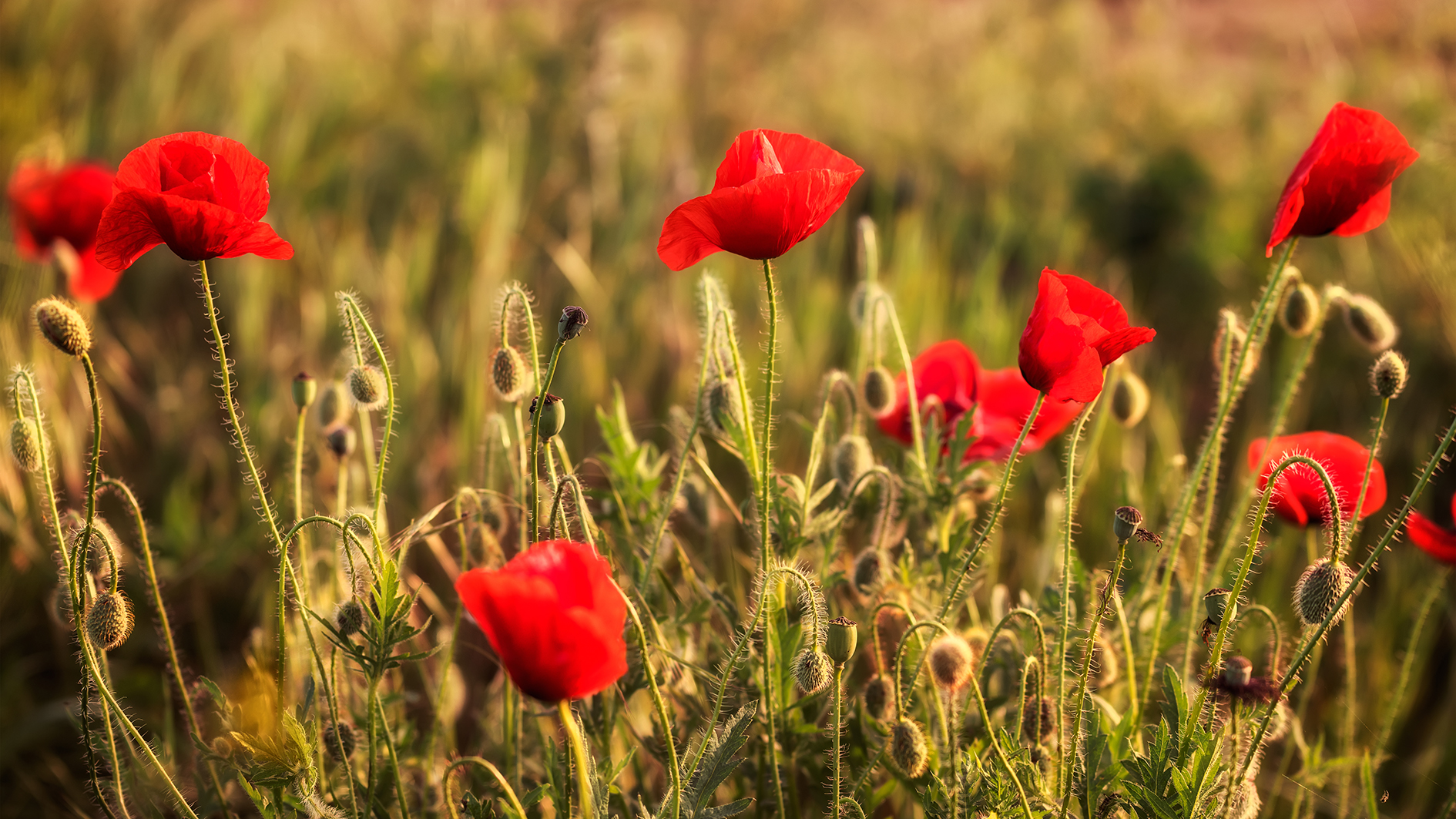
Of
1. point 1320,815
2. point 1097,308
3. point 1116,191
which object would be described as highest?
point 1097,308

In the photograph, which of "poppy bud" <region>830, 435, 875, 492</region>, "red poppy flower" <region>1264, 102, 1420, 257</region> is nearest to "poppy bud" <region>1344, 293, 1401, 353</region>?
"red poppy flower" <region>1264, 102, 1420, 257</region>

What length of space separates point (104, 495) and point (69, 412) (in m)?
0.19

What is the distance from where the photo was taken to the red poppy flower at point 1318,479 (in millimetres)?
1067

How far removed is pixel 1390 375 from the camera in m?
0.92

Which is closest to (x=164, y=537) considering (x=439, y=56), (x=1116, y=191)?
(x=439, y=56)

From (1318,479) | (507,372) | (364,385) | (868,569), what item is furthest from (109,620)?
(1318,479)

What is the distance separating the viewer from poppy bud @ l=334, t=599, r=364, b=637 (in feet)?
2.98

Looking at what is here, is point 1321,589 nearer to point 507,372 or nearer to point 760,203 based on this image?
point 760,203

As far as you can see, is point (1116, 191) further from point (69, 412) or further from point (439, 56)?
point (69, 412)

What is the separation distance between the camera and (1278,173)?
3104mm

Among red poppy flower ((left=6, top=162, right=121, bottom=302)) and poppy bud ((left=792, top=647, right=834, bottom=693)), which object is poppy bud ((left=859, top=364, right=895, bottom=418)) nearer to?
poppy bud ((left=792, top=647, right=834, bottom=693))

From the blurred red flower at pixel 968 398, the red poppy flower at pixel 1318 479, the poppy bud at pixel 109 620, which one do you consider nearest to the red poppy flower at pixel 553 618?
the poppy bud at pixel 109 620

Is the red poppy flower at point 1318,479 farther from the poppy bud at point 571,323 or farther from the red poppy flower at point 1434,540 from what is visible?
the poppy bud at point 571,323

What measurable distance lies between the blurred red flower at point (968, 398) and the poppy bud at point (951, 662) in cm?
43
